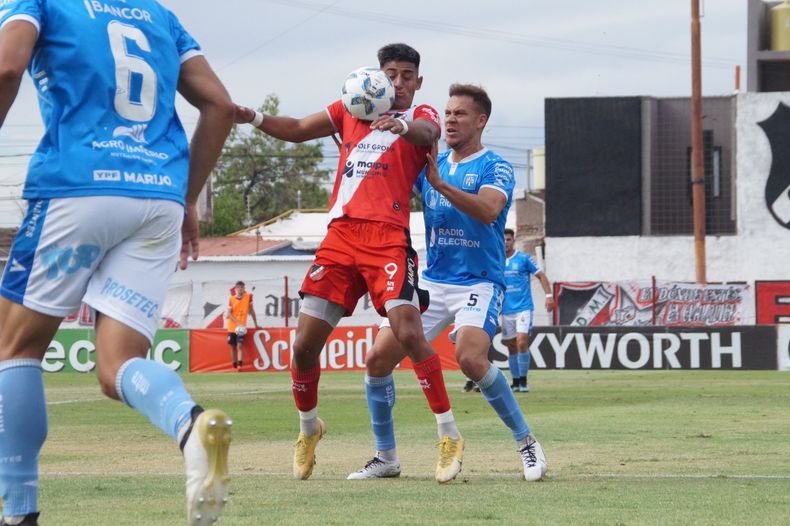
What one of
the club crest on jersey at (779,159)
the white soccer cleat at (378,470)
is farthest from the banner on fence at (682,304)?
the white soccer cleat at (378,470)

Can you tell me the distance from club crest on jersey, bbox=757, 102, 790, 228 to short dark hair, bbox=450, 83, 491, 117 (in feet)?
120

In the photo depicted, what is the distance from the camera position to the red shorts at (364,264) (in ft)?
26.8

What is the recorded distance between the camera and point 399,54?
8648 millimetres

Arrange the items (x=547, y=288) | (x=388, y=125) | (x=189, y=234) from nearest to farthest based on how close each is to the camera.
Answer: (x=189, y=234) → (x=388, y=125) → (x=547, y=288)

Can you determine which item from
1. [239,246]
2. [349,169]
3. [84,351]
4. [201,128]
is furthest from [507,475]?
[239,246]

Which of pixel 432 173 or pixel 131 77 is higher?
pixel 131 77

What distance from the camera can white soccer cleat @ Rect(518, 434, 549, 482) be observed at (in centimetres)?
838

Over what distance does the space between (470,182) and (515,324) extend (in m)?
13.6

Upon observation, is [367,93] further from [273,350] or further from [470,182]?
[273,350]

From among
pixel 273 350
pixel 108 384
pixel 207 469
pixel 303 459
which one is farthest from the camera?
pixel 273 350

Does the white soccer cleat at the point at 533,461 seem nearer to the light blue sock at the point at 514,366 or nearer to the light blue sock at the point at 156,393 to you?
the light blue sock at the point at 156,393

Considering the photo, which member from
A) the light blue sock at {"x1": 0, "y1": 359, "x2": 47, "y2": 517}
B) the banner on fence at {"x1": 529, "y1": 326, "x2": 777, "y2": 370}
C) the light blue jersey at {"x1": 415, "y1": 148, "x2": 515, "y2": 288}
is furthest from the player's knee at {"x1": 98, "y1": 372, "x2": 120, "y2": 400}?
the banner on fence at {"x1": 529, "y1": 326, "x2": 777, "y2": 370}

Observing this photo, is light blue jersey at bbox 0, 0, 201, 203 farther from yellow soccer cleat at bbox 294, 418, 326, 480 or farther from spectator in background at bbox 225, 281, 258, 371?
spectator in background at bbox 225, 281, 258, 371

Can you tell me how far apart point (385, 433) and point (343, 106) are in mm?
2002
